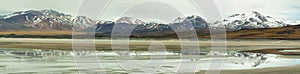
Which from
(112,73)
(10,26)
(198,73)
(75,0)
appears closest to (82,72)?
(112,73)

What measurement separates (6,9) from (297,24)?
98889 mm

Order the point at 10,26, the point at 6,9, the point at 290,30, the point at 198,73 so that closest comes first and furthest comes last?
the point at 198,73 < the point at 290,30 < the point at 6,9 < the point at 10,26

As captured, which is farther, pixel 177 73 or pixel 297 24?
pixel 297 24

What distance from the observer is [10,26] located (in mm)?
186125

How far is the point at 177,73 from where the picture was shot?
21.4 meters

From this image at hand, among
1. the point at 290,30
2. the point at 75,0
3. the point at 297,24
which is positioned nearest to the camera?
the point at 290,30

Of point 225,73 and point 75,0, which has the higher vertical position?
point 75,0

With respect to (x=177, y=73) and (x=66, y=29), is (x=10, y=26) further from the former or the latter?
(x=177, y=73)

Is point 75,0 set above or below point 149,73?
above

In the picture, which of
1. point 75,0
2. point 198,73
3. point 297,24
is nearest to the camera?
point 198,73

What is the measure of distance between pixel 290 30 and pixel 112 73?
368 ft

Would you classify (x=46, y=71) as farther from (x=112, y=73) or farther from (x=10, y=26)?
(x=10, y=26)

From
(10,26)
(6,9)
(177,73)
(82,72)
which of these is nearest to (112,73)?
(82,72)

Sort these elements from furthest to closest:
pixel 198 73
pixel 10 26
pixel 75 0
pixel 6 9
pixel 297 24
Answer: pixel 10 26 < pixel 6 9 < pixel 75 0 < pixel 297 24 < pixel 198 73
